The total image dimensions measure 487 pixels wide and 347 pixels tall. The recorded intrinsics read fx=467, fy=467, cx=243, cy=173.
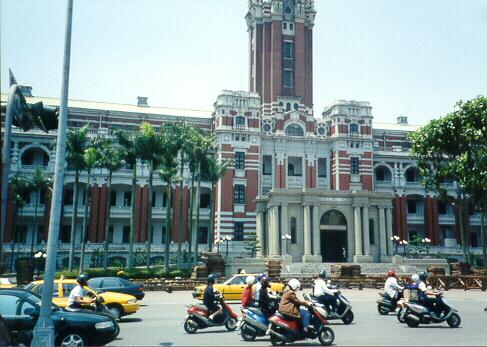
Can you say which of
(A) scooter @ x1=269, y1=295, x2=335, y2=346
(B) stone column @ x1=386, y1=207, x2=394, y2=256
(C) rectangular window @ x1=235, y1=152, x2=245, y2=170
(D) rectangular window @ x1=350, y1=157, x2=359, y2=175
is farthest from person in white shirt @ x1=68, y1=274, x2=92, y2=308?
(D) rectangular window @ x1=350, y1=157, x2=359, y2=175

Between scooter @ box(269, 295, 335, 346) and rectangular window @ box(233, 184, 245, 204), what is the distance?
45.6 meters

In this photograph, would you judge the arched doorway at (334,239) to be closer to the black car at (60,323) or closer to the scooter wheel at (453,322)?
the scooter wheel at (453,322)

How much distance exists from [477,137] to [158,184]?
39.6 metres

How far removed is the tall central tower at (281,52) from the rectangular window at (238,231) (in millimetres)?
16393

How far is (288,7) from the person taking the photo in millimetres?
64938

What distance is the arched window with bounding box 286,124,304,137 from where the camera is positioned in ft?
201

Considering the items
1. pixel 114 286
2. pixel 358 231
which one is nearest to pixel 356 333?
pixel 114 286

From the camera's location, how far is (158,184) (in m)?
57.6

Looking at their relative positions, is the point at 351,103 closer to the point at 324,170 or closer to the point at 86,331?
the point at 324,170

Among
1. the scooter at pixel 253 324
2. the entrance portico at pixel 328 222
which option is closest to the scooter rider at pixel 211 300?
the scooter at pixel 253 324

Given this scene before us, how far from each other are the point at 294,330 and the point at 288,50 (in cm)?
5689

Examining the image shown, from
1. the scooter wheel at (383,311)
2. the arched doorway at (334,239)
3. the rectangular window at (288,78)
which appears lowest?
the scooter wheel at (383,311)

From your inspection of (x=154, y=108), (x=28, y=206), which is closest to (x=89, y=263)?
(x=28, y=206)

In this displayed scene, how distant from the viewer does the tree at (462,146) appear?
2659 cm
